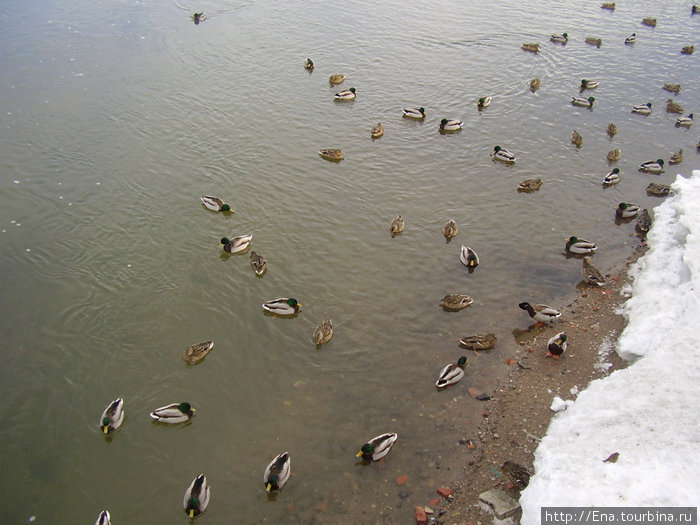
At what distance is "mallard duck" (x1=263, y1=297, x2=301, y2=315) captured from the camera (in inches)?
509

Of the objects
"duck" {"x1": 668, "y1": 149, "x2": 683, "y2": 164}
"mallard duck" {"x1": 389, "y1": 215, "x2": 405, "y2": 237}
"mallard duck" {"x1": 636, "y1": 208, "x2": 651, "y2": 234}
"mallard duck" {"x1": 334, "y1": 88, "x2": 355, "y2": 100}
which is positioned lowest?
"mallard duck" {"x1": 389, "y1": 215, "x2": 405, "y2": 237}

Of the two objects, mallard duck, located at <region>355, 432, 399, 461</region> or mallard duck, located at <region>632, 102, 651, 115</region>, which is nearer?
mallard duck, located at <region>355, 432, 399, 461</region>

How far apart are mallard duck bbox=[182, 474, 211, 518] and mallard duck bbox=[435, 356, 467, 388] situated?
5261 mm

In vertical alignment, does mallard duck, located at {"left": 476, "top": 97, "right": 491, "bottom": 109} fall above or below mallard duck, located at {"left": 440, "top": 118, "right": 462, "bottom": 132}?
above

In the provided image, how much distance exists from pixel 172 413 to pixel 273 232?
671 centimetres

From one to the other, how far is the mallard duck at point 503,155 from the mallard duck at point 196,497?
15.3m

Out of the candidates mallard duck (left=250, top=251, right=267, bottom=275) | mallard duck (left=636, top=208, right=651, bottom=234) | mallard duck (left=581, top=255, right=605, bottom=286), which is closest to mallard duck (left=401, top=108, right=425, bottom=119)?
mallard duck (left=636, top=208, right=651, bottom=234)

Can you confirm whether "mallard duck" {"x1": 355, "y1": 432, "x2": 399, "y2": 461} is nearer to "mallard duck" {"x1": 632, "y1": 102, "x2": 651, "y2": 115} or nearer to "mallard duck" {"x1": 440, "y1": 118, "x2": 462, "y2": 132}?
"mallard duck" {"x1": 440, "y1": 118, "x2": 462, "y2": 132}

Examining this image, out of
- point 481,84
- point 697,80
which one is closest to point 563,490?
point 481,84

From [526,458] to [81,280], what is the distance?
11.8 m

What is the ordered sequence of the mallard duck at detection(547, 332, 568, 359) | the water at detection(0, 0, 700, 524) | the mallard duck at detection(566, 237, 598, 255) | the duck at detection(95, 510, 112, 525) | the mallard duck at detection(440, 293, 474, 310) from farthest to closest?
the mallard duck at detection(566, 237, 598, 255)
the mallard duck at detection(440, 293, 474, 310)
the mallard duck at detection(547, 332, 568, 359)
the water at detection(0, 0, 700, 524)
the duck at detection(95, 510, 112, 525)

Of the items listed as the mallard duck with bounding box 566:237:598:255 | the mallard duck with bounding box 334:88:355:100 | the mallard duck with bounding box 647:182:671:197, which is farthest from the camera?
the mallard duck with bounding box 334:88:355:100

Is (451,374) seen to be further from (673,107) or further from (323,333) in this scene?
(673,107)

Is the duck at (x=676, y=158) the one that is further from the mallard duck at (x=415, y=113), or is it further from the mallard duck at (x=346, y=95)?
the mallard duck at (x=346, y=95)
